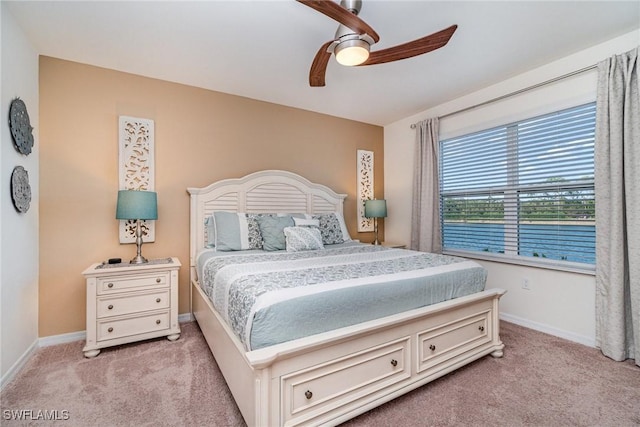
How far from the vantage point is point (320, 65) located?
6.86ft

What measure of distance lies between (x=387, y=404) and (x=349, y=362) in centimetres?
44

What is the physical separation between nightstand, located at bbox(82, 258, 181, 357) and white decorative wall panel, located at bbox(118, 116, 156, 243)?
43 cm

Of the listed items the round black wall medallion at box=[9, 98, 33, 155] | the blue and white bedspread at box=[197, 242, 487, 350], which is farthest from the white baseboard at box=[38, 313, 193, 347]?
the round black wall medallion at box=[9, 98, 33, 155]

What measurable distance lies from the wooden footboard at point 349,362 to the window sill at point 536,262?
1.05 meters

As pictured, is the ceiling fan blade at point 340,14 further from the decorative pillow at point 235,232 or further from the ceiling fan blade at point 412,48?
the decorative pillow at point 235,232

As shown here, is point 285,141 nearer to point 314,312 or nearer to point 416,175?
point 416,175

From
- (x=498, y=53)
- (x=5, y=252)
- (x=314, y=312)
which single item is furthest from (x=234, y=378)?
(x=498, y=53)

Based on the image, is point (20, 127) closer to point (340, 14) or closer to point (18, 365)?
point (18, 365)

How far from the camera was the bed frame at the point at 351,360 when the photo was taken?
4.41 ft

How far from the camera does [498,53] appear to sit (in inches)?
101

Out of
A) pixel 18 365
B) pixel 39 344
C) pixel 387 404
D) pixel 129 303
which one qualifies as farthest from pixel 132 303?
pixel 387 404

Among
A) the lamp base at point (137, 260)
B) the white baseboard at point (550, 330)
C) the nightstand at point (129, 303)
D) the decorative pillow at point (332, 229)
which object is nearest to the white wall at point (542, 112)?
the white baseboard at point (550, 330)

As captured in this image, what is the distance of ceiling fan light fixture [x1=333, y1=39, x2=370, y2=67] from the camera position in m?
1.76

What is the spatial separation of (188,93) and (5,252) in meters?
2.10
